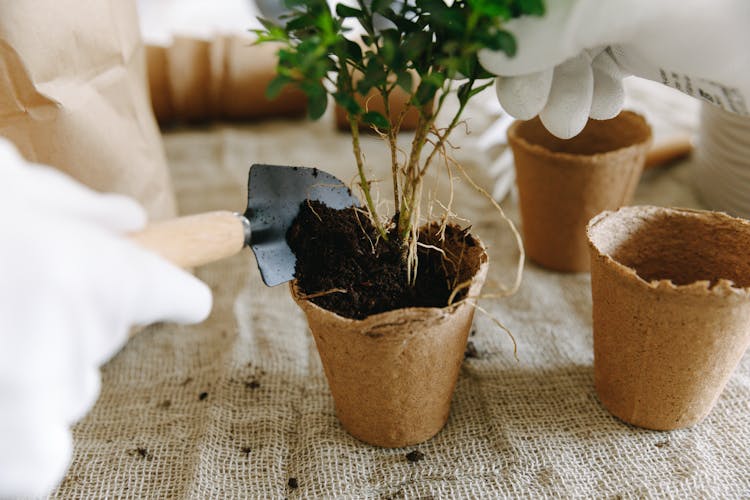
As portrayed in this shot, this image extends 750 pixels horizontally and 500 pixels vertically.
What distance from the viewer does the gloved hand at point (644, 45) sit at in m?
0.44

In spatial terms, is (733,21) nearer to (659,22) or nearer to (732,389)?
(659,22)

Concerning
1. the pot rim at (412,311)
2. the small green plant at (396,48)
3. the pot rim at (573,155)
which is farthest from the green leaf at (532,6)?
the pot rim at (573,155)

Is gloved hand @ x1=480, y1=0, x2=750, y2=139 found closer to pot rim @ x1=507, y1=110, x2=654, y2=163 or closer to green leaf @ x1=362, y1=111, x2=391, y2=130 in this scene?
green leaf @ x1=362, y1=111, x2=391, y2=130

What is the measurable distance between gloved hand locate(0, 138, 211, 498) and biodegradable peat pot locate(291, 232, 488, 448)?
176 millimetres

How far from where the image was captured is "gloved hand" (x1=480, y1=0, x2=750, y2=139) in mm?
437

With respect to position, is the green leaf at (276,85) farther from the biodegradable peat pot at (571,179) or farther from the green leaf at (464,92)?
the biodegradable peat pot at (571,179)

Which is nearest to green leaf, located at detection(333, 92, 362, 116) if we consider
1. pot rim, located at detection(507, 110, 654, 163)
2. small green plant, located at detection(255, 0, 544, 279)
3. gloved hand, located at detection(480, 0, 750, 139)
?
small green plant, located at detection(255, 0, 544, 279)

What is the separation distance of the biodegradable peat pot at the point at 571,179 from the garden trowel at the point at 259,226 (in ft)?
0.92

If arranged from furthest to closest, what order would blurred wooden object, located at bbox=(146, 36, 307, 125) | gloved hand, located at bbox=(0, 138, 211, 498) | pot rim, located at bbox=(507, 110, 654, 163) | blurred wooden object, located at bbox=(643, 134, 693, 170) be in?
blurred wooden object, located at bbox=(146, 36, 307, 125) → blurred wooden object, located at bbox=(643, 134, 693, 170) → pot rim, located at bbox=(507, 110, 654, 163) → gloved hand, located at bbox=(0, 138, 211, 498)

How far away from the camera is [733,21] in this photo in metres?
0.43

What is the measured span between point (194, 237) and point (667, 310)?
39cm

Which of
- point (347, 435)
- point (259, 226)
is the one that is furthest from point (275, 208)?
point (347, 435)

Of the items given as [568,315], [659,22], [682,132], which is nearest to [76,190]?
[659,22]

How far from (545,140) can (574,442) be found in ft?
1.49
